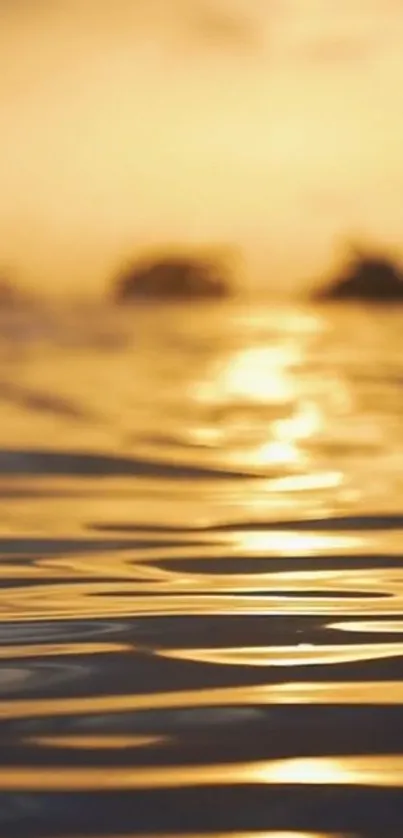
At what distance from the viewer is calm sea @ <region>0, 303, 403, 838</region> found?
1.67 m

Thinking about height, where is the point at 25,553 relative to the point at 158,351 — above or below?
below

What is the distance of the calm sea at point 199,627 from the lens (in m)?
1.67

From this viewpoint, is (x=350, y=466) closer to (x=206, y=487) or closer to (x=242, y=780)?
(x=206, y=487)

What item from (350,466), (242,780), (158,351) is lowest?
(242,780)

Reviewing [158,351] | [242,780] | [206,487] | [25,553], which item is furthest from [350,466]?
[158,351]

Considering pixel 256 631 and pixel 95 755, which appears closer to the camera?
pixel 95 755

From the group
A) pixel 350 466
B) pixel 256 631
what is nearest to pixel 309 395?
pixel 350 466

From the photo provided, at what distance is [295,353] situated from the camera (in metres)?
13.0

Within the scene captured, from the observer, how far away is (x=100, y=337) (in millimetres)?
14578

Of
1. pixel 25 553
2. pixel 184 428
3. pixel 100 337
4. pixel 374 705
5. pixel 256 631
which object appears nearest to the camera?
pixel 374 705

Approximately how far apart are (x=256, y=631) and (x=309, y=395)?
20.1 ft

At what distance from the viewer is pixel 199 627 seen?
100 inches

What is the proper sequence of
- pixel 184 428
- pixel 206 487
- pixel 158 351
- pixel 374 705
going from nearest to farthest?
pixel 374 705, pixel 206 487, pixel 184 428, pixel 158 351

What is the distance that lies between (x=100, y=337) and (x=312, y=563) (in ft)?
37.6
